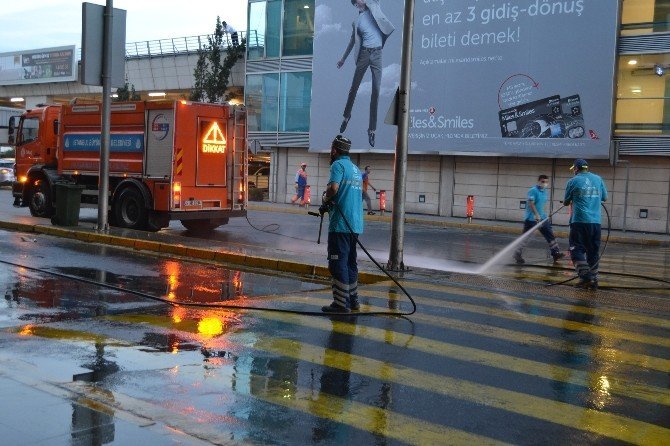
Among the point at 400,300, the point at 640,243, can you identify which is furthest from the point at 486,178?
the point at 400,300

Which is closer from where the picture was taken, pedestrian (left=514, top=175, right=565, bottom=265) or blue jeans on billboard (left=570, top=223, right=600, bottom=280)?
blue jeans on billboard (left=570, top=223, right=600, bottom=280)

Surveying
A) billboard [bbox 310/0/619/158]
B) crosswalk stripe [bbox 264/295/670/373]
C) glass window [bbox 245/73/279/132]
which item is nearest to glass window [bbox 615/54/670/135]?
billboard [bbox 310/0/619/158]

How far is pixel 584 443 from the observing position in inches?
210

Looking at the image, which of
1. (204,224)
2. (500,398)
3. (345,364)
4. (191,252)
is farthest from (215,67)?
(500,398)

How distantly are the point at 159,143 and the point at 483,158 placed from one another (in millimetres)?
16852

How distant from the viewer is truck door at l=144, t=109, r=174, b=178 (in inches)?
752

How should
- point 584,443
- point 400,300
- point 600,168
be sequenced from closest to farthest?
point 584,443 < point 400,300 < point 600,168

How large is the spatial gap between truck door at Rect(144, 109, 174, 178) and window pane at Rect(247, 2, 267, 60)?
22019 millimetres

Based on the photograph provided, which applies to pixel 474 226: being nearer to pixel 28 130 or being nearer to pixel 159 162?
pixel 159 162

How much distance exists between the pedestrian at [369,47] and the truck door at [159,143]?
17374 millimetres

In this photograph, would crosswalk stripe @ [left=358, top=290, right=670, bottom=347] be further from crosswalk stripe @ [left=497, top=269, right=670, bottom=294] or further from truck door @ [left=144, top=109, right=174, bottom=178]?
truck door @ [left=144, top=109, right=174, bottom=178]

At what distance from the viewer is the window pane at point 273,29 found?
40000 mm

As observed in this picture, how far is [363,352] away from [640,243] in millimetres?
19689

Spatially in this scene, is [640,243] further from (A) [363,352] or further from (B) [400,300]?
(A) [363,352]
